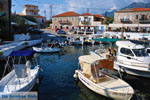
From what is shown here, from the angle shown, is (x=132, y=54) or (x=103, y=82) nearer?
(x=103, y=82)

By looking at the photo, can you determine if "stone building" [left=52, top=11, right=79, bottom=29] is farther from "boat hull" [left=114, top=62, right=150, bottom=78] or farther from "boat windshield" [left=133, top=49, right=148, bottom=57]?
"boat windshield" [left=133, top=49, right=148, bottom=57]

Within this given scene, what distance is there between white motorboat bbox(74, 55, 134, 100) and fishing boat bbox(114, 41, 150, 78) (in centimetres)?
357

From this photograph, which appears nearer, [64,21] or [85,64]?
[85,64]

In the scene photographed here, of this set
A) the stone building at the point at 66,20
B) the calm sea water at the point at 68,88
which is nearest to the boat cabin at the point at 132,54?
the calm sea water at the point at 68,88

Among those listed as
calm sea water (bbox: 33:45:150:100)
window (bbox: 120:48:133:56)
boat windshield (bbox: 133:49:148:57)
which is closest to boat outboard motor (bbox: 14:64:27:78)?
calm sea water (bbox: 33:45:150:100)

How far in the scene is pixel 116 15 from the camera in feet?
199

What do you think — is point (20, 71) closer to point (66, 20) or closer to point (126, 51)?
point (126, 51)

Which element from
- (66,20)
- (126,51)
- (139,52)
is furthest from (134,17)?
(139,52)

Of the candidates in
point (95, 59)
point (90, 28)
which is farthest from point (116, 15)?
point (95, 59)

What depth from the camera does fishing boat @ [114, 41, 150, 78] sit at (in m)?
14.6

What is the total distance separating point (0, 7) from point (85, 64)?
94.0 ft

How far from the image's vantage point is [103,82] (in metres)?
11.8

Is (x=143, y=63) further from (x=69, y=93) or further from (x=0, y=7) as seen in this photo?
(x=0, y=7)

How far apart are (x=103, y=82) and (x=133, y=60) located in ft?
17.3
